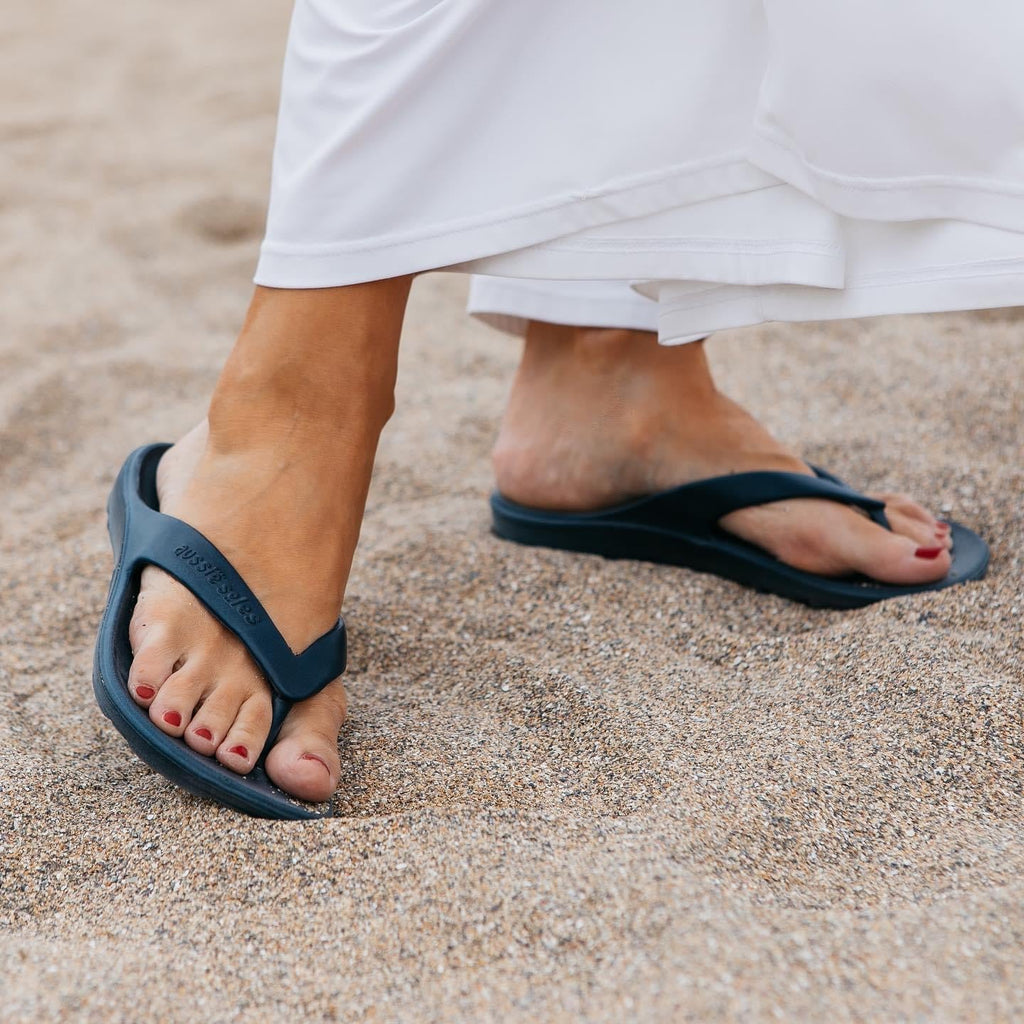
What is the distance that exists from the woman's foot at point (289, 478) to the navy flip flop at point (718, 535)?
1.23 ft

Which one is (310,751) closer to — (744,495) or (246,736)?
(246,736)

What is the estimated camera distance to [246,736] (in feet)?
2.74

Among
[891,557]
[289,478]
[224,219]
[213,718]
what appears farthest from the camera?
[224,219]

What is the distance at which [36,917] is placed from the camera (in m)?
0.73

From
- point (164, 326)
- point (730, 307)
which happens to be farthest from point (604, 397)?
point (164, 326)

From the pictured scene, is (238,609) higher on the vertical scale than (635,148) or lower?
lower

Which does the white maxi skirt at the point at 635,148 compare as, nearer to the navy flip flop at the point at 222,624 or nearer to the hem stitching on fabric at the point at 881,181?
the hem stitching on fabric at the point at 881,181

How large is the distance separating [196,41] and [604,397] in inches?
108

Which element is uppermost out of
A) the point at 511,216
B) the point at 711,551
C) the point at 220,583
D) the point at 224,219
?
the point at 511,216

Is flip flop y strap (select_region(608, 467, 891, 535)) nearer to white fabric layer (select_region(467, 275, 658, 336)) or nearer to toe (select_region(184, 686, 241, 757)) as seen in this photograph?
white fabric layer (select_region(467, 275, 658, 336))

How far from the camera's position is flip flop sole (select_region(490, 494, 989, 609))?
1185mm

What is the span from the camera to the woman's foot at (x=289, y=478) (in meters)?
0.89

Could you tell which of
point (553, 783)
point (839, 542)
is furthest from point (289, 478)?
point (839, 542)

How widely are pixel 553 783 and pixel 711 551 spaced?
18.6 inches
